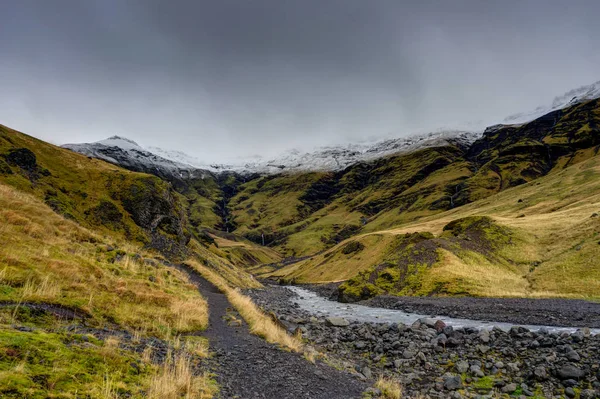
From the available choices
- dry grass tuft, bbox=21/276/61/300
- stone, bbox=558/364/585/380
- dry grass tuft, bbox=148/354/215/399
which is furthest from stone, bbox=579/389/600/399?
dry grass tuft, bbox=21/276/61/300

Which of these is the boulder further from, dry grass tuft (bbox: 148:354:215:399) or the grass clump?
the grass clump

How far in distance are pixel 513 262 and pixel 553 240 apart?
8.78 metres

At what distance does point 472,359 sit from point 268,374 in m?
14.1

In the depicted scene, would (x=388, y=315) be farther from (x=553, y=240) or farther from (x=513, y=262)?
(x=553, y=240)

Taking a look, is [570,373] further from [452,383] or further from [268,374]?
[268,374]

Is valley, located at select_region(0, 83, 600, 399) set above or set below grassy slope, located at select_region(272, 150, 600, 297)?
below

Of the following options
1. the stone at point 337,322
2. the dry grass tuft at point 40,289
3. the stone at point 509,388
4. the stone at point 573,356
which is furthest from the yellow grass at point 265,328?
the stone at point 573,356

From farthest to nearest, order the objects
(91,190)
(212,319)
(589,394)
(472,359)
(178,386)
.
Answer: (91,190) → (212,319) → (472,359) → (589,394) → (178,386)

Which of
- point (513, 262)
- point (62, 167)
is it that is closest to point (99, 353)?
point (62, 167)

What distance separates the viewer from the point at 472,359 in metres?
18.8

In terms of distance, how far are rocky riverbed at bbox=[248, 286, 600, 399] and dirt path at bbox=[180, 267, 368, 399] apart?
11.7ft

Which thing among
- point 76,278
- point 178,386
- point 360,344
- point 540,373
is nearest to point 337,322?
point 360,344

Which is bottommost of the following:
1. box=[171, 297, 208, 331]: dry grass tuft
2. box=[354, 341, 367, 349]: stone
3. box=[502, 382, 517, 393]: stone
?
box=[354, 341, 367, 349]: stone

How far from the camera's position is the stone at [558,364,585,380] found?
14461 mm
